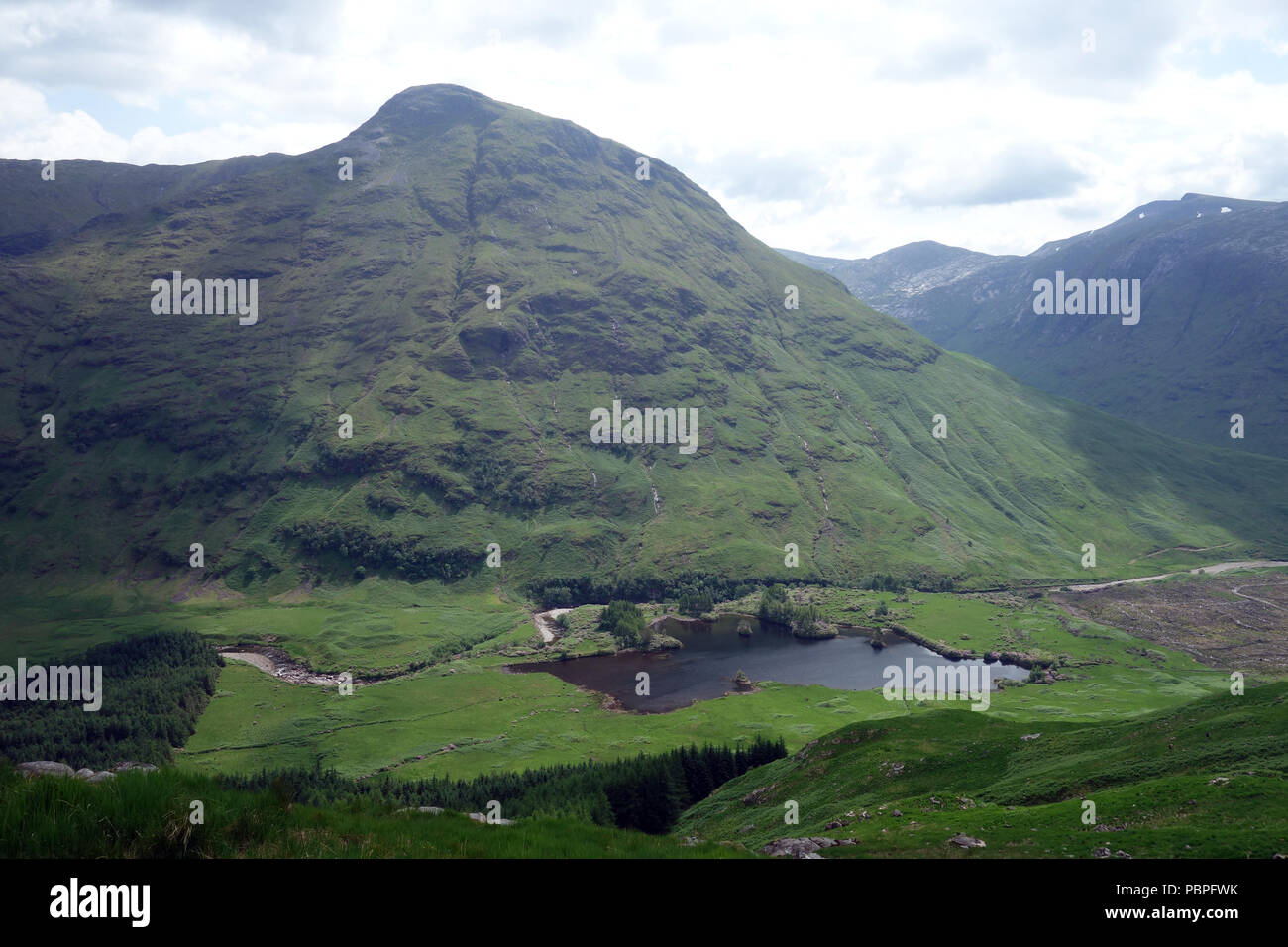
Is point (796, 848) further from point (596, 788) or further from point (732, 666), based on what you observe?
point (732, 666)

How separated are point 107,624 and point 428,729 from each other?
120m

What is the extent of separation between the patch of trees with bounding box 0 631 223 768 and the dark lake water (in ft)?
227

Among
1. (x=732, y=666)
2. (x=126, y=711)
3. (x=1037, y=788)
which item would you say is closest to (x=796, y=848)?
(x=1037, y=788)

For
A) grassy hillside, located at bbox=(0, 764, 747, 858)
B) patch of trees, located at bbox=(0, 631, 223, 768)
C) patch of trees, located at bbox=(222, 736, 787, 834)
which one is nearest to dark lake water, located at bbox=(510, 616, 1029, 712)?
patch of trees, located at bbox=(222, 736, 787, 834)

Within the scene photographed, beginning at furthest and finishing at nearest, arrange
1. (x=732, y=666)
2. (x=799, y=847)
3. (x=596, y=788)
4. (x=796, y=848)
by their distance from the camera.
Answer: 1. (x=732, y=666)
2. (x=596, y=788)
3. (x=799, y=847)
4. (x=796, y=848)

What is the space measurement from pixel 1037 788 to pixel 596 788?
50.5m

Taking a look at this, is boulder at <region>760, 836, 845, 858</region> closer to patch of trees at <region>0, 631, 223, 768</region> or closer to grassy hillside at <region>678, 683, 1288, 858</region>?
grassy hillside at <region>678, 683, 1288, 858</region>

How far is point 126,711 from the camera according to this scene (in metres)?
134

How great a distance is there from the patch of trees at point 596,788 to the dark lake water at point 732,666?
48448 millimetres

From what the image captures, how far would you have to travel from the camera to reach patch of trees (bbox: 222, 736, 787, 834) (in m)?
77.5

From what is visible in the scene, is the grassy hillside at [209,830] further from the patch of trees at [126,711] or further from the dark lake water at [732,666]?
the dark lake water at [732,666]

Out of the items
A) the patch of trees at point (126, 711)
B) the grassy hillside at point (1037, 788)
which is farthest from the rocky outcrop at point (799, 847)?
the patch of trees at point (126, 711)
